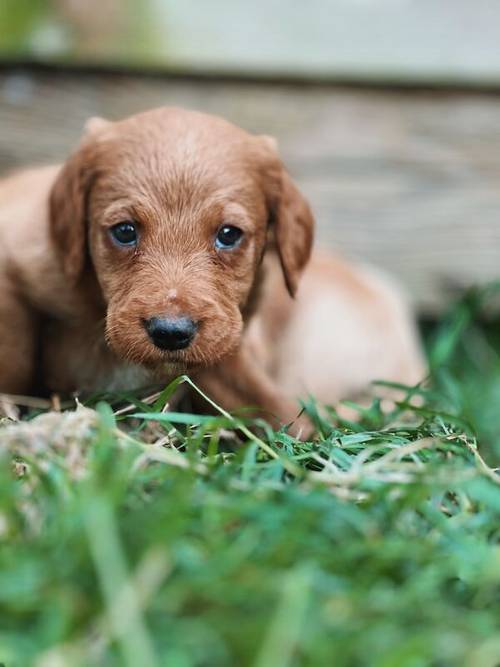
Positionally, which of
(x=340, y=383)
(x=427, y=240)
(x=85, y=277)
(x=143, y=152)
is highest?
(x=143, y=152)

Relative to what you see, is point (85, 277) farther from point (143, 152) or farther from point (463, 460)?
point (463, 460)

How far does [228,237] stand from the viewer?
3188mm

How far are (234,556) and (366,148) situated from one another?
3.51m

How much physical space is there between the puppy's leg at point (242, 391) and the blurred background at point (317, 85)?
5.84 feet

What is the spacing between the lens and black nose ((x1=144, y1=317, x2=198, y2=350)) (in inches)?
110

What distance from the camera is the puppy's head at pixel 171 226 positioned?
9.49 feet

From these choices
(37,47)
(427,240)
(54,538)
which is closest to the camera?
(54,538)

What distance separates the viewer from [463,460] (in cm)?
273

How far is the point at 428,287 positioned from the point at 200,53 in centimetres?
184

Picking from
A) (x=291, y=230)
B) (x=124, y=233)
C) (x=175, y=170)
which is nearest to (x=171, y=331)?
(x=124, y=233)

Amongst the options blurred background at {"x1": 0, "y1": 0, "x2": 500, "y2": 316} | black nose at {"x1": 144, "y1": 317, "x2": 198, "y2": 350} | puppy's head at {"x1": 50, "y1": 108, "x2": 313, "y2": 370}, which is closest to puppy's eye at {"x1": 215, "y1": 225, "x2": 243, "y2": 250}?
puppy's head at {"x1": 50, "y1": 108, "x2": 313, "y2": 370}

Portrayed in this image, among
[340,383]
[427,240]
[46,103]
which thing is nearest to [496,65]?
[427,240]

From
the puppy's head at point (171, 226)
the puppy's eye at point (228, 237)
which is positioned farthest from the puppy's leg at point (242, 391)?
the puppy's eye at point (228, 237)

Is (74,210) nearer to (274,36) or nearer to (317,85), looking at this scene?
(274,36)
